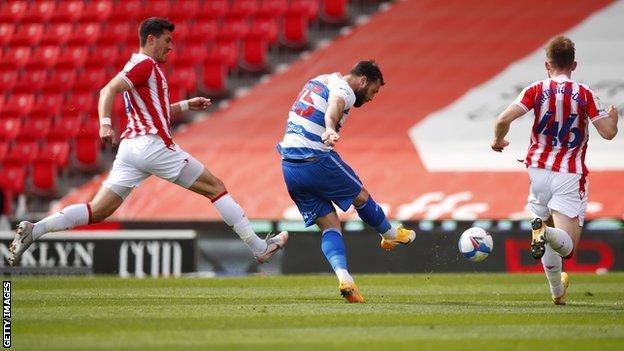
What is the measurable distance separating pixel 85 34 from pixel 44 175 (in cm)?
389

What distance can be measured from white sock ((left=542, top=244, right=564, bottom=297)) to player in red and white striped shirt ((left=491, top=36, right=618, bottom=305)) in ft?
0.08

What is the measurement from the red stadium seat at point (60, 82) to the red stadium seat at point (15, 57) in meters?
0.93

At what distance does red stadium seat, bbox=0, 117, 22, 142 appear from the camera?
21031 mm

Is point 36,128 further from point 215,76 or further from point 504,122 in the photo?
point 504,122

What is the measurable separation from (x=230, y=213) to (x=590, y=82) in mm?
10363

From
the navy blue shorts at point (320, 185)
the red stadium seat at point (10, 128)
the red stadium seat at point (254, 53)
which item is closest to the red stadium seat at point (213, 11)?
the red stadium seat at point (254, 53)

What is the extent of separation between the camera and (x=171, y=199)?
1878 centimetres

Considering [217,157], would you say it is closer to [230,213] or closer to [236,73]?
[236,73]

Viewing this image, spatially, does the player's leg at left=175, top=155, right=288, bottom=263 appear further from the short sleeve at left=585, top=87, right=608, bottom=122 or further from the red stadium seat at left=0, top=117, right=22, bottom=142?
the red stadium seat at left=0, top=117, right=22, bottom=142

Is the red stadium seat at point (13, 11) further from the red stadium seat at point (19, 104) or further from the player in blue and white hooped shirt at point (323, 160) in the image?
the player in blue and white hooped shirt at point (323, 160)

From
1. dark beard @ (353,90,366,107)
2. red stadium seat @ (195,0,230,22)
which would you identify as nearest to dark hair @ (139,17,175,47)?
dark beard @ (353,90,366,107)

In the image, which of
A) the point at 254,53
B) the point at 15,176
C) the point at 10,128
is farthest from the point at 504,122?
the point at 10,128

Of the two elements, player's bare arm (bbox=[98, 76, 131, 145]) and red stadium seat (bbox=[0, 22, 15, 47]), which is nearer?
player's bare arm (bbox=[98, 76, 131, 145])

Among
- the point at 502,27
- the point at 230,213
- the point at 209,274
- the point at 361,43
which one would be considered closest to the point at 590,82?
the point at 502,27
